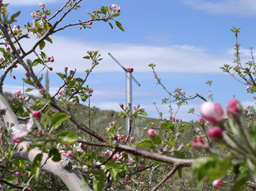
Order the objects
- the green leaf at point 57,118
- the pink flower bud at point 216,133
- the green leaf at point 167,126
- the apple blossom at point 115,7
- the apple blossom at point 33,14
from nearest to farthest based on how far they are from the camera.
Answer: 1. the pink flower bud at point 216,133
2. the green leaf at point 57,118
3. the green leaf at point 167,126
4. the apple blossom at point 115,7
5. the apple blossom at point 33,14

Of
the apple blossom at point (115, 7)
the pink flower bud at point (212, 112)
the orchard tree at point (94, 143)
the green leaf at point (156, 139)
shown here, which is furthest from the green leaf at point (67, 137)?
the apple blossom at point (115, 7)

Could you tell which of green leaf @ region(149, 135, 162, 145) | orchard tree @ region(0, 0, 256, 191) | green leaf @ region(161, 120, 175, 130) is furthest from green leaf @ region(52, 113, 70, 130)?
green leaf @ region(161, 120, 175, 130)

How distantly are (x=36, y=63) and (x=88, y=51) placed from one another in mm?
719

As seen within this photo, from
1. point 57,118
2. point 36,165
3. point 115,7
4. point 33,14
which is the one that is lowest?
point 36,165

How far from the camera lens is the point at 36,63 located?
3.01 meters

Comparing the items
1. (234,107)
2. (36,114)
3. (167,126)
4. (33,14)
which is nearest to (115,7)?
(33,14)

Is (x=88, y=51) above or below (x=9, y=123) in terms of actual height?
above

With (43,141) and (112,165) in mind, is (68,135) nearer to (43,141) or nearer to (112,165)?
(43,141)

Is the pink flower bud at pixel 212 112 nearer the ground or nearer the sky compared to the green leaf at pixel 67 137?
nearer the sky

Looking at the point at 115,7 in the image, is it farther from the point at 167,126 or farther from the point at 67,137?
the point at 67,137

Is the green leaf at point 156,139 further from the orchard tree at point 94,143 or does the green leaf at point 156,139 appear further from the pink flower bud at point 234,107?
the pink flower bud at point 234,107

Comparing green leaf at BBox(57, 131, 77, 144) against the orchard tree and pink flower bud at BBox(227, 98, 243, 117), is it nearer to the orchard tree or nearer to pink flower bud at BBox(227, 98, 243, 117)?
the orchard tree

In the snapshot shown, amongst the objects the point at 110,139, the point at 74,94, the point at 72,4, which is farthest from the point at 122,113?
the point at 72,4

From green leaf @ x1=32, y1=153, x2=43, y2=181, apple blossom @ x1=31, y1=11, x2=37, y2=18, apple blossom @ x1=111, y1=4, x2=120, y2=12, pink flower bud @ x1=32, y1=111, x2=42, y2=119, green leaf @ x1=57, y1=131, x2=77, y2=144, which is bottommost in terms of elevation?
green leaf @ x1=32, y1=153, x2=43, y2=181
